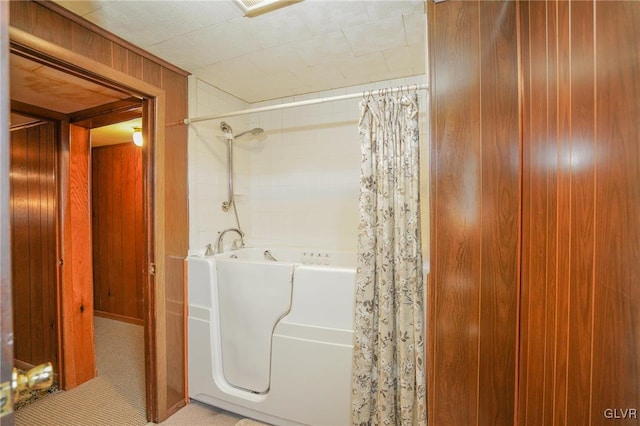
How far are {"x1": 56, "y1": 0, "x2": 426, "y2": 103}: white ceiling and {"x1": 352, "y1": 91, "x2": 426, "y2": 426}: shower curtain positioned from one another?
414 mm

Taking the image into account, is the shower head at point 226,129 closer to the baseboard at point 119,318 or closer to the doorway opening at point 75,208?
the doorway opening at point 75,208

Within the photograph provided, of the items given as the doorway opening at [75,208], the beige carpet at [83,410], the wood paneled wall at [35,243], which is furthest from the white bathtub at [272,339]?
the wood paneled wall at [35,243]

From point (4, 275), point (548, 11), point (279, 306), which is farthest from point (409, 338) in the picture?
point (4, 275)

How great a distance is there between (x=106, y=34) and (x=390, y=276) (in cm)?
200

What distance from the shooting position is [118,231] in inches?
145

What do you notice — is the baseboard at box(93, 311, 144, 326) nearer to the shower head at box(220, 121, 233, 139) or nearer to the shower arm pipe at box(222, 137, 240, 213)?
the shower arm pipe at box(222, 137, 240, 213)

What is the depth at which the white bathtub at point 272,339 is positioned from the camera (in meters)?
1.65

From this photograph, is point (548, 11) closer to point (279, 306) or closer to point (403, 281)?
point (403, 281)

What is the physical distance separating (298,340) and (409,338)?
0.64 meters

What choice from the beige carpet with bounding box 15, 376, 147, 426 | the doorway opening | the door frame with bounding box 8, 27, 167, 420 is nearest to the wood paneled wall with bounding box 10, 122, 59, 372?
the doorway opening

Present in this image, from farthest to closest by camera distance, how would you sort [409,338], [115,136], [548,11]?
[115,136] < [409,338] < [548,11]

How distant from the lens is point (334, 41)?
178 centimetres

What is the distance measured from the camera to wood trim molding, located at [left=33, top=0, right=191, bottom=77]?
4.50 feet

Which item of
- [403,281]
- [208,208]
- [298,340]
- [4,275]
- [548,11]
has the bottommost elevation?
[298,340]
